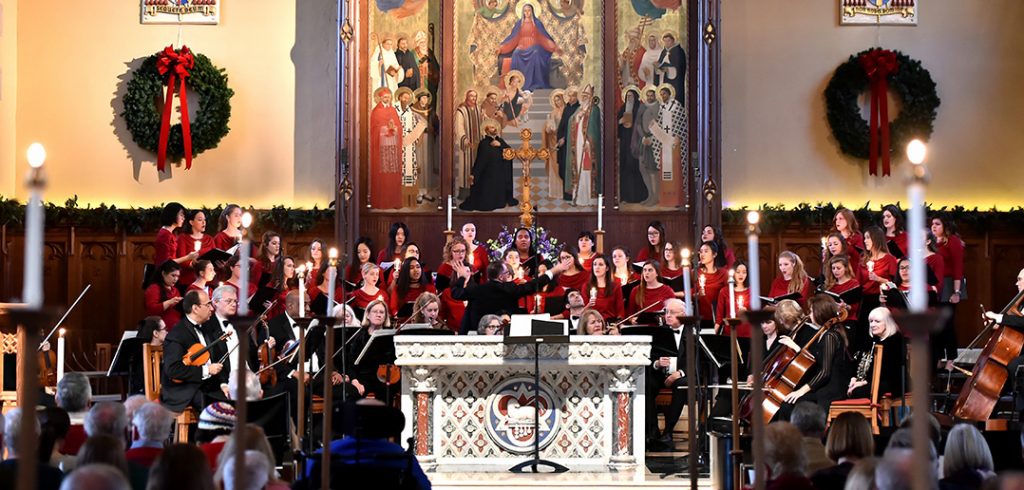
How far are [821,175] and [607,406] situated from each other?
20.1 ft

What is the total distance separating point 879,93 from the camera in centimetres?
1395

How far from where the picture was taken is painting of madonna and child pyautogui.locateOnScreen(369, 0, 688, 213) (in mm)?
13883

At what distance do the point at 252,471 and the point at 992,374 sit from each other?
5.70 meters

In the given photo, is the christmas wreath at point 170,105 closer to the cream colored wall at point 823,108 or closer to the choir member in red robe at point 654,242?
the choir member in red robe at point 654,242

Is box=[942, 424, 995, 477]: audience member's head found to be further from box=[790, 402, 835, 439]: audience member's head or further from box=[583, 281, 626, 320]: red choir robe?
box=[583, 281, 626, 320]: red choir robe

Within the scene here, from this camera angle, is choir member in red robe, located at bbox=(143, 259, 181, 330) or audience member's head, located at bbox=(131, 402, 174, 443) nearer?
audience member's head, located at bbox=(131, 402, 174, 443)

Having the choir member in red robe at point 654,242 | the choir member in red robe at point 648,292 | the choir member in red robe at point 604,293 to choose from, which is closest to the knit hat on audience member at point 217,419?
the choir member in red robe at point 604,293

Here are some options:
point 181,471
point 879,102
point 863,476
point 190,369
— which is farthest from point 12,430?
point 879,102

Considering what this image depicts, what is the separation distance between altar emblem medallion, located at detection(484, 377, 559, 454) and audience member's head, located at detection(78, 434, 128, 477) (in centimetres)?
452

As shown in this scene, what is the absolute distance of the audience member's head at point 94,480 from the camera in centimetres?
383

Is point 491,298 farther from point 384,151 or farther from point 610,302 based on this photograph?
point 384,151

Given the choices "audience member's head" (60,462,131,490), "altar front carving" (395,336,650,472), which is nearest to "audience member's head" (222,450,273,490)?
"audience member's head" (60,462,131,490)

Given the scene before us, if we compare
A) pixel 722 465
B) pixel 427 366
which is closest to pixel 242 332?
pixel 722 465

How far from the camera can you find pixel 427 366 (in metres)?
9.02
